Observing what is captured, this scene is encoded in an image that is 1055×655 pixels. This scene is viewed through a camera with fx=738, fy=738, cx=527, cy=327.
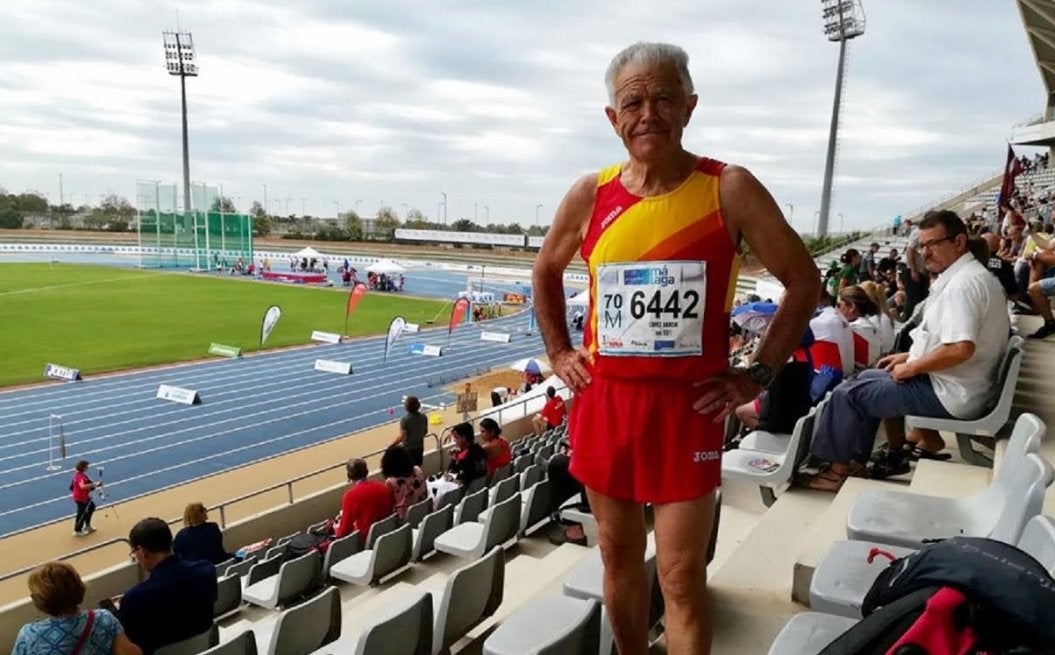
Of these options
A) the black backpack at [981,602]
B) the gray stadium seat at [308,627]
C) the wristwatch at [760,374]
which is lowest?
the gray stadium seat at [308,627]

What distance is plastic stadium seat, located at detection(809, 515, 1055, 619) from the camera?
2367 millimetres

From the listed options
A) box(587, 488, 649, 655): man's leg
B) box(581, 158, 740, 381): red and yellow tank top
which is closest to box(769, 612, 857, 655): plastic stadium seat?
box(587, 488, 649, 655): man's leg

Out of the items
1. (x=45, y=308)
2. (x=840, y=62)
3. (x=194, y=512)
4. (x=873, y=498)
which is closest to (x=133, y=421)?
(x=194, y=512)

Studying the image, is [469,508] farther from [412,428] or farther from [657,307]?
[657,307]

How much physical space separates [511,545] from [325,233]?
93.5 metres

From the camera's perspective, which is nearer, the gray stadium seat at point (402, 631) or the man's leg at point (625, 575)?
the man's leg at point (625, 575)

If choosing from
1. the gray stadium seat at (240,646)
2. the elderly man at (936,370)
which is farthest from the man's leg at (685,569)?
the elderly man at (936,370)

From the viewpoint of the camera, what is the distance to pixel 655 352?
75.7 inches

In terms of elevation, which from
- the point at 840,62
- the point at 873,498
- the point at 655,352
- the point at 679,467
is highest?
the point at 840,62

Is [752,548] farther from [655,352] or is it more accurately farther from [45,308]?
[45,308]

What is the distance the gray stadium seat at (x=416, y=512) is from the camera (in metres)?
6.89

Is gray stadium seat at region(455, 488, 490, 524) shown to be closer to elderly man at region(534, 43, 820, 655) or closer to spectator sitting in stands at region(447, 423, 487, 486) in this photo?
spectator sitting in stands at region(447, 423, 487, 486)

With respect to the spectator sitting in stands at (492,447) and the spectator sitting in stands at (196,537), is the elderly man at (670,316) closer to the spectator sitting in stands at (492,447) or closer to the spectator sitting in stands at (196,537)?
the spectator sitting in stands at (196,537)

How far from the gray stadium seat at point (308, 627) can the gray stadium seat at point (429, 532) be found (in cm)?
188
